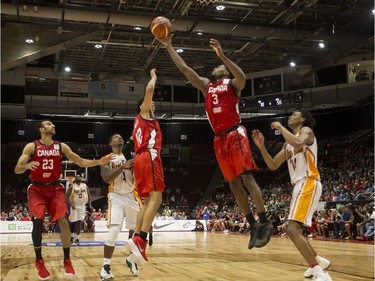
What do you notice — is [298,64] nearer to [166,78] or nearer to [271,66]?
[271,66]

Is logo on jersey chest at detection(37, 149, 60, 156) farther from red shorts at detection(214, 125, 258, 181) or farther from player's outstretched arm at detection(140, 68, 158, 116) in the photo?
red shorts at detection(214, 125, 258, 181)

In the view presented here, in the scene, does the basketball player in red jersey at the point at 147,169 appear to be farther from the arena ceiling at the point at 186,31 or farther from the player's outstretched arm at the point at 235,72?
the arena ceiling at the point at 186,31

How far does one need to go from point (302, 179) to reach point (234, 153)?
776mm

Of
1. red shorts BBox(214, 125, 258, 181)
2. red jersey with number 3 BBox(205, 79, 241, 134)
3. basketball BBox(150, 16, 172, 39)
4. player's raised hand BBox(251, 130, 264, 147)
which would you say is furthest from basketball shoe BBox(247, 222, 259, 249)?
basketball BBox(150, 16, 172, 39)

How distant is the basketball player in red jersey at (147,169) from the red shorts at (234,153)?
0.73 metres

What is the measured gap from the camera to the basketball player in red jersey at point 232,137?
16.0 ft

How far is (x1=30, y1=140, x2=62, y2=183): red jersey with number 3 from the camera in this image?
582cm

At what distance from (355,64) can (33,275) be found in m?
23.2

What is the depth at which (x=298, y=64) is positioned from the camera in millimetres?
25797

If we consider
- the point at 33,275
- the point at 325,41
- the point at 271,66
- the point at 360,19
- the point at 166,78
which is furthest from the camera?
the point at 166,78

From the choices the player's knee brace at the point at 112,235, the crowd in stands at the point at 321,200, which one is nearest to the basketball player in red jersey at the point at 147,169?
the player's knee brace at the point at 112,235

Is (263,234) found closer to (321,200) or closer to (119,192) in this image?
(119,192)

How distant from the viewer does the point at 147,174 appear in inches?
203

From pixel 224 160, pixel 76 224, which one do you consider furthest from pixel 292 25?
pixel 224 160
